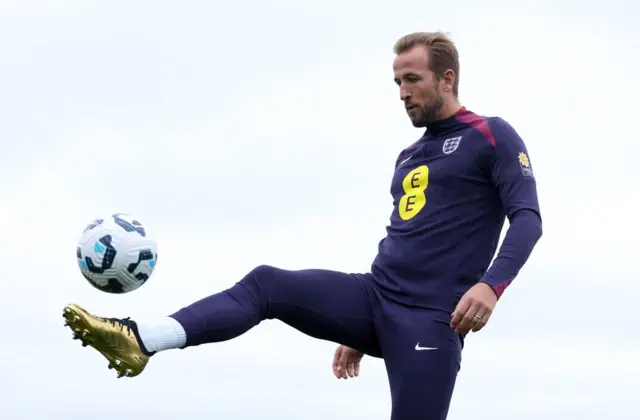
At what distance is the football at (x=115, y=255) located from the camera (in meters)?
7.39

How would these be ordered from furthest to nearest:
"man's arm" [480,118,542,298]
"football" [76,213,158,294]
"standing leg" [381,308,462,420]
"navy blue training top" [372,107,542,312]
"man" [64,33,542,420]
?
"navy blue training top" [372,107,542,312], "standing leg" [381,308,462,420], "man" [64,33,542,420], "man's arm" [480,118,542,298], "football" [76,213,158,294]

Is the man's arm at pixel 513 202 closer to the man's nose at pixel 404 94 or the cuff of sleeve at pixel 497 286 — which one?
the cuff of sleeve at pixel 497 286

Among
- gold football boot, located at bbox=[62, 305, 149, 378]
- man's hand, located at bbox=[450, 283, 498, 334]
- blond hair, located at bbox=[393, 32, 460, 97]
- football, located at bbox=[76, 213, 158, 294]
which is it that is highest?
blond hair, located at bbox=[393, 32, 460, 97]

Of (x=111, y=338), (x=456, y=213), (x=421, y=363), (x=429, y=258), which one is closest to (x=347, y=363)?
(x=421, y=363)

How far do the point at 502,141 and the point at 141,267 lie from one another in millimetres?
2760

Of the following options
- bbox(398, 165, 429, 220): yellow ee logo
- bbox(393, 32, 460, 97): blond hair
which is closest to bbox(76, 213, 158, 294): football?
bbox(398, 165, 429, 220): yellow ee logo

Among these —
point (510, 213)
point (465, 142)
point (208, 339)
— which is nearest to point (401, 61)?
point (465, 142)

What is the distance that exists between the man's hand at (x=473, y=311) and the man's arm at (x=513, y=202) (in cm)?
13

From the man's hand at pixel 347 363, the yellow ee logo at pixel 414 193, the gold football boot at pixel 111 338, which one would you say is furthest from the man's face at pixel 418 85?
the gold football boot at pixel 111 338

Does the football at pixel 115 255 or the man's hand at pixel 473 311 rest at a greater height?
the football at pixel 115 255

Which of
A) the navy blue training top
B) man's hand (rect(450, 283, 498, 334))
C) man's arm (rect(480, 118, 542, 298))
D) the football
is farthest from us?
the navy blue training top

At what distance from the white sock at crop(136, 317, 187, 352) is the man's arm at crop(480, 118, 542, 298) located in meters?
2.07

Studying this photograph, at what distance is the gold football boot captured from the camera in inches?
258

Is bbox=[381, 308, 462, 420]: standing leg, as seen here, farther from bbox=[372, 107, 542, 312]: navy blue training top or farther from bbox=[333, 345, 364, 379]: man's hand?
bbox=[333, 345, 364, 379]: man's hand
